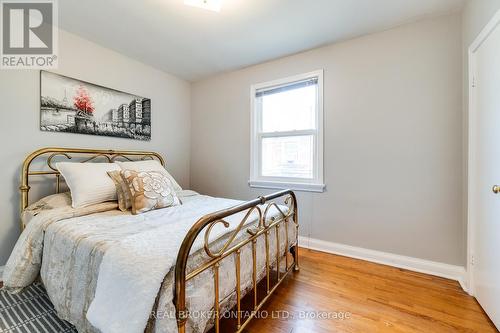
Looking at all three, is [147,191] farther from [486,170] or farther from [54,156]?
[486,170]

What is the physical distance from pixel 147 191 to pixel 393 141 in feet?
7.58

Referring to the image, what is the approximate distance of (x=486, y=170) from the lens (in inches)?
57.2

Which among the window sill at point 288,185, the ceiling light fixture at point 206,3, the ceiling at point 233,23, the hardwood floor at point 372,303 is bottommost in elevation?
the hardwood floor at point 372,303

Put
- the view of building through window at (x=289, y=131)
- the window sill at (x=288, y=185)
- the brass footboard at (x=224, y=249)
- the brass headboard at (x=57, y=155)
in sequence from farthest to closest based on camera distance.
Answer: the view of building through window at (x=289, y=131)
the window sill at (x=288, y=185)
the brass headboard at (x=57, y=155)
the brass footboard at (x=224, y=249)

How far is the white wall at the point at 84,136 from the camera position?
6.25 feet

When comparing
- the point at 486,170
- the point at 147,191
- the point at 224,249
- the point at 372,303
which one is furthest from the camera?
the point at 147,191

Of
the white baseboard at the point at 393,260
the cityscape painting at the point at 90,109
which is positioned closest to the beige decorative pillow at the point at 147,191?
the cityscape painting at the point at 90,109

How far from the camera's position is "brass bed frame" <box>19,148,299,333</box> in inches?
32.8

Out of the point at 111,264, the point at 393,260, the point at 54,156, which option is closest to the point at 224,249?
the point at 111,264

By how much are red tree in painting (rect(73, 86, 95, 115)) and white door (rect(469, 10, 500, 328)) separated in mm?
3423

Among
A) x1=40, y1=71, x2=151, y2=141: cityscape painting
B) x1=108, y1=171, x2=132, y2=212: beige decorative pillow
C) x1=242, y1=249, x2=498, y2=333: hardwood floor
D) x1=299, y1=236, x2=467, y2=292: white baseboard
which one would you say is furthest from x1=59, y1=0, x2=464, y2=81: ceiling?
x1=242, y1=249, x2=498, y2=333: hardwood floor

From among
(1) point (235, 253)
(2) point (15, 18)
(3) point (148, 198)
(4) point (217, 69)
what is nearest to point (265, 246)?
(1) point (235, 253)

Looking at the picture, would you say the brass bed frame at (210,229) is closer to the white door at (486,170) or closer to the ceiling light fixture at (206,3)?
the white door at (486,170)

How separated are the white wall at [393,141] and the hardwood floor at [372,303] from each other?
36cm
